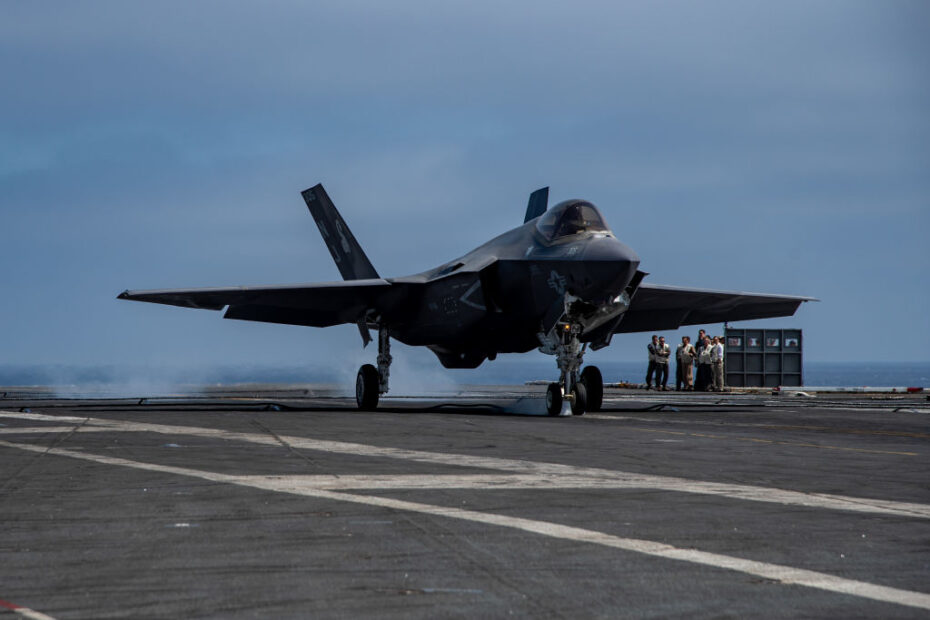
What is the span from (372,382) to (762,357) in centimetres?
2204

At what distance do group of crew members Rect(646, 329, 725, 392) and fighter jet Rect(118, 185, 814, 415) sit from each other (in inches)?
458

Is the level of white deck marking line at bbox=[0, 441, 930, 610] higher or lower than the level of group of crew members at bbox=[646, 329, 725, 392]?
lower

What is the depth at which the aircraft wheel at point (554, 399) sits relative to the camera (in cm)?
1834

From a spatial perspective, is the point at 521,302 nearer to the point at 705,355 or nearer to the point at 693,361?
the point at 705,355

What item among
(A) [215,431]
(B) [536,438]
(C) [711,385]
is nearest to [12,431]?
(A) [215,431]

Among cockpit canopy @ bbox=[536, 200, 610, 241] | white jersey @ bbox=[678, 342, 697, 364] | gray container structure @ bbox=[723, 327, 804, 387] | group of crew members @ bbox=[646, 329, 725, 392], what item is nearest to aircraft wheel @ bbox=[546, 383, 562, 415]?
cockpit canopy @ bbox=[536, 200, 610, 241]

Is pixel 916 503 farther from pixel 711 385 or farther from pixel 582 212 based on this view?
pixel 711 385

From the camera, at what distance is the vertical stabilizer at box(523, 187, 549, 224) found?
69.0 ft

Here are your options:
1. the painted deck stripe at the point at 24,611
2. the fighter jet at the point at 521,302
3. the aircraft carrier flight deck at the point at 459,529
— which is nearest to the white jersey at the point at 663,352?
the fighter jet at the point at 521,302

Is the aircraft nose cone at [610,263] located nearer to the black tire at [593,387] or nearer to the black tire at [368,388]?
the black tire at [593,387]

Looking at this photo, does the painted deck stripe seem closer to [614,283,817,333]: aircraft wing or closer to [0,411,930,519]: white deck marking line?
[0,411,930,519]: white deck marking line

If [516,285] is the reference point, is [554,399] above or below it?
below

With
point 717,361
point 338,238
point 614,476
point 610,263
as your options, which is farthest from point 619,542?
point 717,361

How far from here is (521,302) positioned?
63.1 feet
